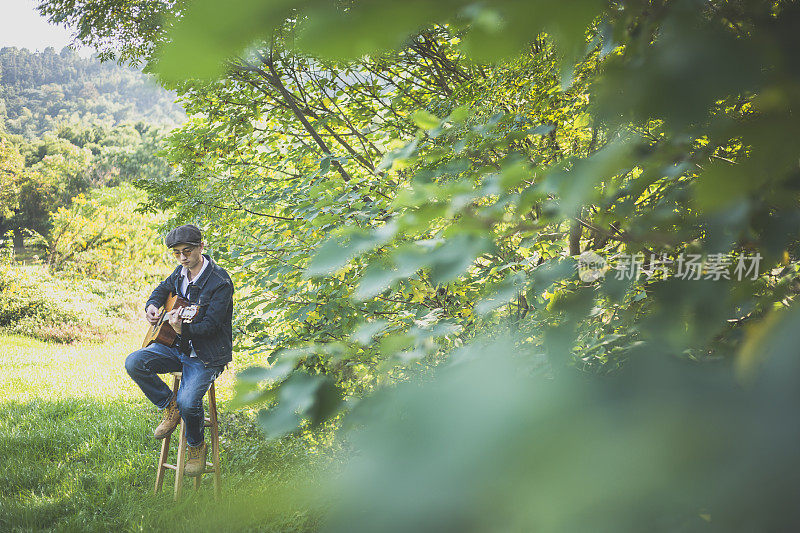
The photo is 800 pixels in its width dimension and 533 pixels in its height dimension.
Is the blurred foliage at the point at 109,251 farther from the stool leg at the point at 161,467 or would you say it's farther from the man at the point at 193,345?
the man at the point at 193,345

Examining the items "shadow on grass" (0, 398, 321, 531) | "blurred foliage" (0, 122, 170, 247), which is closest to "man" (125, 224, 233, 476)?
"shadow on grass" (0, 398, 321, 531)

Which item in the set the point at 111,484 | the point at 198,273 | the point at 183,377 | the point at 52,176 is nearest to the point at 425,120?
the point at 198,273

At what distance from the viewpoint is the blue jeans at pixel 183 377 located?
3523 mm

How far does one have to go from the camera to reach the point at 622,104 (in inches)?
15.1

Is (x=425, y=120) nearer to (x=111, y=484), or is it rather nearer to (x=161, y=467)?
(x=161, y=467)

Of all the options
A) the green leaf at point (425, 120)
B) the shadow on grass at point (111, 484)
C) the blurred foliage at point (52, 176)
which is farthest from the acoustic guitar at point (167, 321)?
the blurred foliage at point (52, 176)

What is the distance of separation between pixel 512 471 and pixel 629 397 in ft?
0.39

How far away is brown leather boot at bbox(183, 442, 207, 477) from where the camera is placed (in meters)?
3.75

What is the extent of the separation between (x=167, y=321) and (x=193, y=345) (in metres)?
0.26

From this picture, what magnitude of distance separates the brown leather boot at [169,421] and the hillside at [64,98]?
2581cm

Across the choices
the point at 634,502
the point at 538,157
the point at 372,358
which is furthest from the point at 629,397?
the point at 538,157

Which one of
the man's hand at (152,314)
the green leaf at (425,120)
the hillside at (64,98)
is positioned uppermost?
the hillside at (64,98)

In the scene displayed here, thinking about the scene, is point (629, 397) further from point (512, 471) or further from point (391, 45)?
point (391, 45)

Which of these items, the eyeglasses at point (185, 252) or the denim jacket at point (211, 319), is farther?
the eyeglasses at point (185, 252)
